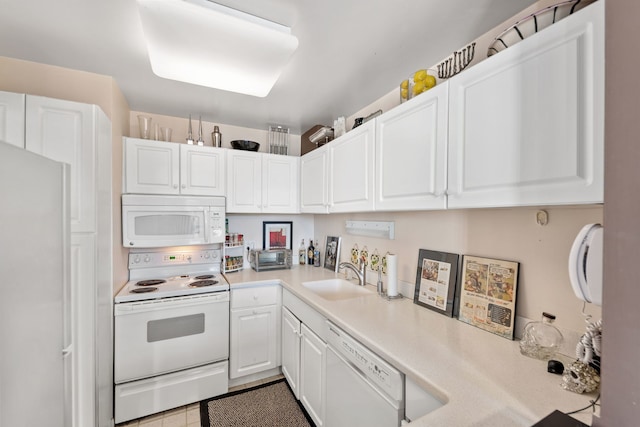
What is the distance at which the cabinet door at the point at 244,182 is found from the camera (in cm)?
249

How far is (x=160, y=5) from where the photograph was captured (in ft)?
3.46

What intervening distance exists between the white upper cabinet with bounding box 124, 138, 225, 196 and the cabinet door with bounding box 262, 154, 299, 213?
410mm

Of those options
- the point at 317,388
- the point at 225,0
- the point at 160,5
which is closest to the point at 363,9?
the point at 225,0

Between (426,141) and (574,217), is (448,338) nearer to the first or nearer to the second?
(574,217)

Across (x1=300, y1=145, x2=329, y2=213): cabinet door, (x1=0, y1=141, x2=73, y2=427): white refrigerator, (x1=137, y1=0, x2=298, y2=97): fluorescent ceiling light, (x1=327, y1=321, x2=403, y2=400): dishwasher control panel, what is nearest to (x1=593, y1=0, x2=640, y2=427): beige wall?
(x1=327, y1=321, x2=403, y2=400): dishwasher control panel

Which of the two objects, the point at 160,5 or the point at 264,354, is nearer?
the point at 160,5

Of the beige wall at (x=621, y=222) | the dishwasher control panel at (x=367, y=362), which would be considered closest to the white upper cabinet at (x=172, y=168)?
the dishwasher control panel at (x=367, y=362)

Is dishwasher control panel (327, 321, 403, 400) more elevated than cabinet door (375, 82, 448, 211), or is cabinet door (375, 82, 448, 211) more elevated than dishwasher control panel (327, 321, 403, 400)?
cabinet door (375, 82, 448, 211)

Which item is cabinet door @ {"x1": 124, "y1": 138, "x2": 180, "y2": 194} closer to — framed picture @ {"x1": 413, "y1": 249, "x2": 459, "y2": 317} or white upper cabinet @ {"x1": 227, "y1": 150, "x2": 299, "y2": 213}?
white upper cabinet @ {"x1": 227, "y1": 150, "x2": 299, "y2": 213}

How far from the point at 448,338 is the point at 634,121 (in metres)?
1.04

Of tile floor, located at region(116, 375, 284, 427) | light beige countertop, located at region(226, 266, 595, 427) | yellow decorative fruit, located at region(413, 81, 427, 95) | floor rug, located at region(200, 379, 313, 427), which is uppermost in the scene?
yellow decorative fruit, located at region(413, 81, 427, 95)

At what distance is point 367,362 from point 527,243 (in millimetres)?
890

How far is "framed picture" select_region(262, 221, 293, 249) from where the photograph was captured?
2.94 metres

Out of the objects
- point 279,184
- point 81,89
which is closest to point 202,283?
point 279,184
